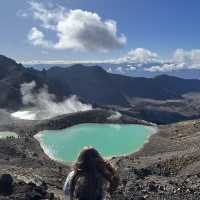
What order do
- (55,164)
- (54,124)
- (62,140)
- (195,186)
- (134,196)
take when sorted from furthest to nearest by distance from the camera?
(54,124)
(62,140)
(55,164)
(195,186)
(134,196)

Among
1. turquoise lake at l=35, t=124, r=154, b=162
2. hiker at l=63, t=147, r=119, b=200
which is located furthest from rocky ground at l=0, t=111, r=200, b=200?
hiker at l=63, t=147, r=119, b=200

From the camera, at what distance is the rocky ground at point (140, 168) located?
76.7 metres

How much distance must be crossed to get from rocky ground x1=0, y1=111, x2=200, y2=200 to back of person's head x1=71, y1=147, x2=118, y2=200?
44.4 meters

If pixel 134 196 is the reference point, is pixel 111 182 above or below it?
above

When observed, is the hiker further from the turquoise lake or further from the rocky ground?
the turquoise lake

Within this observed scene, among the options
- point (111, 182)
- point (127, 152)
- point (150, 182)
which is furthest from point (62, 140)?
point (111, 182)

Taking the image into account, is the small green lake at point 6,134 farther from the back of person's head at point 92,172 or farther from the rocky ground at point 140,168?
the back of person's head at point 92,172

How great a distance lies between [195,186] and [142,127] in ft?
373

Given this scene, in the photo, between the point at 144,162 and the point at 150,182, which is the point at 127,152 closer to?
the point at 144,162

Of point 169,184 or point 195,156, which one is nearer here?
point 169,184

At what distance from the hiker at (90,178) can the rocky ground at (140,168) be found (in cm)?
4433

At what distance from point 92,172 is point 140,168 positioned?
95573 mm

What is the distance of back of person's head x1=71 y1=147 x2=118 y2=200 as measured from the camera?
15.7 m

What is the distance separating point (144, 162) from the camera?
118375 mm
